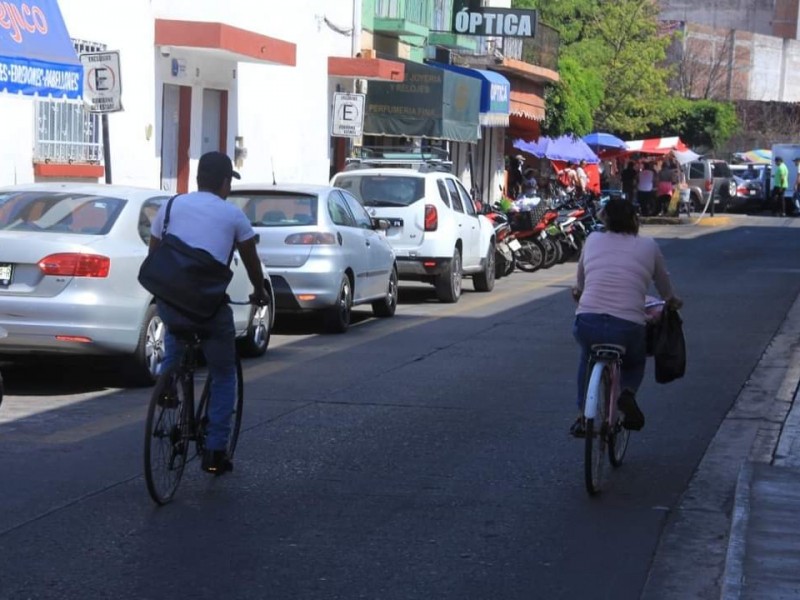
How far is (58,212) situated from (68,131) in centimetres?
840

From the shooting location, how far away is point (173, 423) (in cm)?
790

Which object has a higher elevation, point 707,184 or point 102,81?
point 102,81

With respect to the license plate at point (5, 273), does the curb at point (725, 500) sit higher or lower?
lower

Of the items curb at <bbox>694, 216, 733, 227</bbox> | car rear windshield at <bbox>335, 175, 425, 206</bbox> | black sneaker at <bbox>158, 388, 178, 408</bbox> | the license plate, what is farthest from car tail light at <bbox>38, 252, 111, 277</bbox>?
curb at <bbox>694, 216, 733, 227</bbox>

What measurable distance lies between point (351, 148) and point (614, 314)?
2269 centimetres

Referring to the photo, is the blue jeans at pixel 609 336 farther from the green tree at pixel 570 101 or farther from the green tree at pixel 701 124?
the green tree at pixel 701 124

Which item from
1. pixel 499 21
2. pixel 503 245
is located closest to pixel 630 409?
pixel 503 245

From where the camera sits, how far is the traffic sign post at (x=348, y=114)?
25.6 metres

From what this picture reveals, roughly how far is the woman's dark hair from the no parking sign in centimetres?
953

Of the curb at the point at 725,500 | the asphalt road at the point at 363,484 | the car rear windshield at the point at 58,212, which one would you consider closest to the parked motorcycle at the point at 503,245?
the asphalt road at the point at 363,484

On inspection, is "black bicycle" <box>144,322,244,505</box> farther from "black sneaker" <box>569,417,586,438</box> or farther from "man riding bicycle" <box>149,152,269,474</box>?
"black sneaker" <box>569,417,586,438</box>

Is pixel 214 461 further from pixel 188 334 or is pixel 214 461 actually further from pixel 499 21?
pixel 499 21

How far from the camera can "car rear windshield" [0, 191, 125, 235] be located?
38.2ft

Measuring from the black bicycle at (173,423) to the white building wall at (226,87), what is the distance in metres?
10.6
